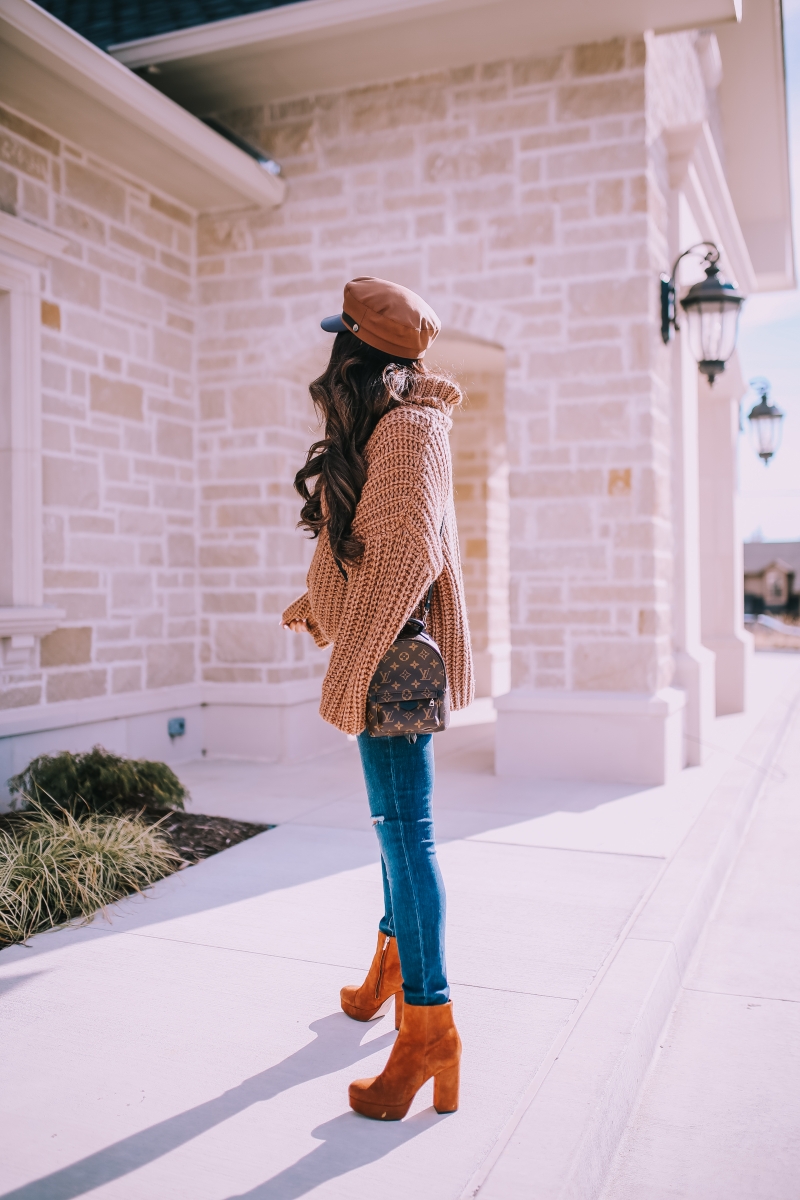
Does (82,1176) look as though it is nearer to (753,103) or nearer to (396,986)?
(396,986)

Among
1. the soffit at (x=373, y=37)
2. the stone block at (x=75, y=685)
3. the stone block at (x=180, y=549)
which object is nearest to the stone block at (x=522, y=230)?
the soffit at (x=373, y=37)

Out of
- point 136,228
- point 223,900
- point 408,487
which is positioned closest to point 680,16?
point 136,228

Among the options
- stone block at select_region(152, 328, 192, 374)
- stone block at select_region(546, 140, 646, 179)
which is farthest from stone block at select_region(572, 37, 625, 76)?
stone block at select_region(152, 328, 192, 374)

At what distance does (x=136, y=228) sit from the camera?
5.63 meters

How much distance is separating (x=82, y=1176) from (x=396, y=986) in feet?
2.81

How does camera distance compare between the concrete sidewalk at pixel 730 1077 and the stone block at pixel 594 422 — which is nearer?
→ the concrete sidewalk at pixel 730 1077

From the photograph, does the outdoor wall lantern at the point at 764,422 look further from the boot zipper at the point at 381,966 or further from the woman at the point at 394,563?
the boot zipper at the point at 381,966

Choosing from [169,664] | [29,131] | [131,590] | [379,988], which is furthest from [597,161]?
[379,988]

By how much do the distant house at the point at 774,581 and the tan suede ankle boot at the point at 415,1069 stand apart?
4478cm

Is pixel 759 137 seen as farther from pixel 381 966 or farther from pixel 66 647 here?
pixel 381 966

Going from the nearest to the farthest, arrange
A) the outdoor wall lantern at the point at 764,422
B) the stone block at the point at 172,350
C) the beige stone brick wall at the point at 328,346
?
1. the beige stone brick wall at the point at 328,346
2. the stone block at the point at 172,350
3. the outdoor wall lantern at the point at 764,422

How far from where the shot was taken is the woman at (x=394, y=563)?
2.02 metres

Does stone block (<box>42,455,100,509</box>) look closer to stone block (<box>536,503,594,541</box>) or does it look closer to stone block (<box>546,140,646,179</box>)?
stone block (<box>536,503,594,541</box>)

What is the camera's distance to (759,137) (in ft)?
30.4
